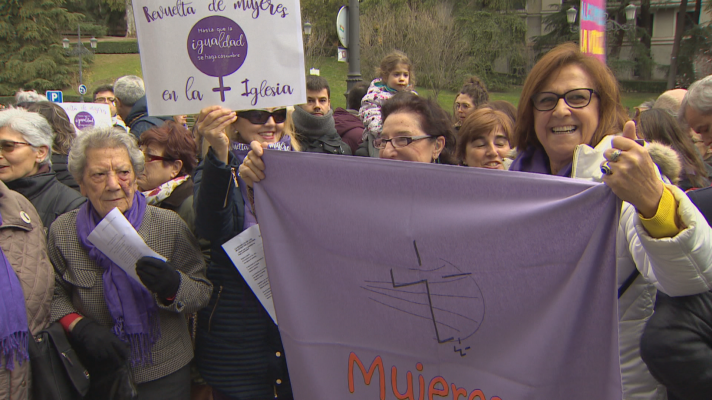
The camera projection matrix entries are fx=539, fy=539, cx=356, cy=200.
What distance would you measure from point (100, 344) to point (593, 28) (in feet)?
8.07

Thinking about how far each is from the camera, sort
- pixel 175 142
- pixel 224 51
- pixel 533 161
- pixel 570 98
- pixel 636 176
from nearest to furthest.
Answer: pixel 636 176 → pixel 570 98 → pixel 224 51 → pixel 533 161 → pixel 175 142

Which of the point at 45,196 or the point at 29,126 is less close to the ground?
the point at 29,126

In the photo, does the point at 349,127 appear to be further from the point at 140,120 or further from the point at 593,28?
the point at 593,28

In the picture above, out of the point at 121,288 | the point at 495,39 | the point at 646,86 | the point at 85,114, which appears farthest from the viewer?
the point at 495,39

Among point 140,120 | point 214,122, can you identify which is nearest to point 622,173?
point 214,122

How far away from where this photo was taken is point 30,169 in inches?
124

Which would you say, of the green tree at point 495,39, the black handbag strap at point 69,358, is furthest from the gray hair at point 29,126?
the green tree at point 495,39

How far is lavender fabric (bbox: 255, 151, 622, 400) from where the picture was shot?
1523 millimetres

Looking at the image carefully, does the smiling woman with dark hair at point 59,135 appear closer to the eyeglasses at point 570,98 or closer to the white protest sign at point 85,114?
the white protest sign at point 85,114

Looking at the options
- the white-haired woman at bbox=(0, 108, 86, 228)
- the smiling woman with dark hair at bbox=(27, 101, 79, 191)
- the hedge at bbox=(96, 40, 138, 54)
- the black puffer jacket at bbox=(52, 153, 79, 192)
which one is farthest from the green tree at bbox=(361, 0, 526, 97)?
the hedge at bbox=(96, 40, 138, 54)

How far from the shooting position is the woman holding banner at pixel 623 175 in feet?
4.46

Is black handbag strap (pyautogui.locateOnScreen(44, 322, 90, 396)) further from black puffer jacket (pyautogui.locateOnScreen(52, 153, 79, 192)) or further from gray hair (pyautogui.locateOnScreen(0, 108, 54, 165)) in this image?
black puffer jacket (pyautogui.locateOnScreen(52, 153, 79, 192))

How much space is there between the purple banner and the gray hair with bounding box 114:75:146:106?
4.70 m

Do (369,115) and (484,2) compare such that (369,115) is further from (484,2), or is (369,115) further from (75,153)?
(484,2)
